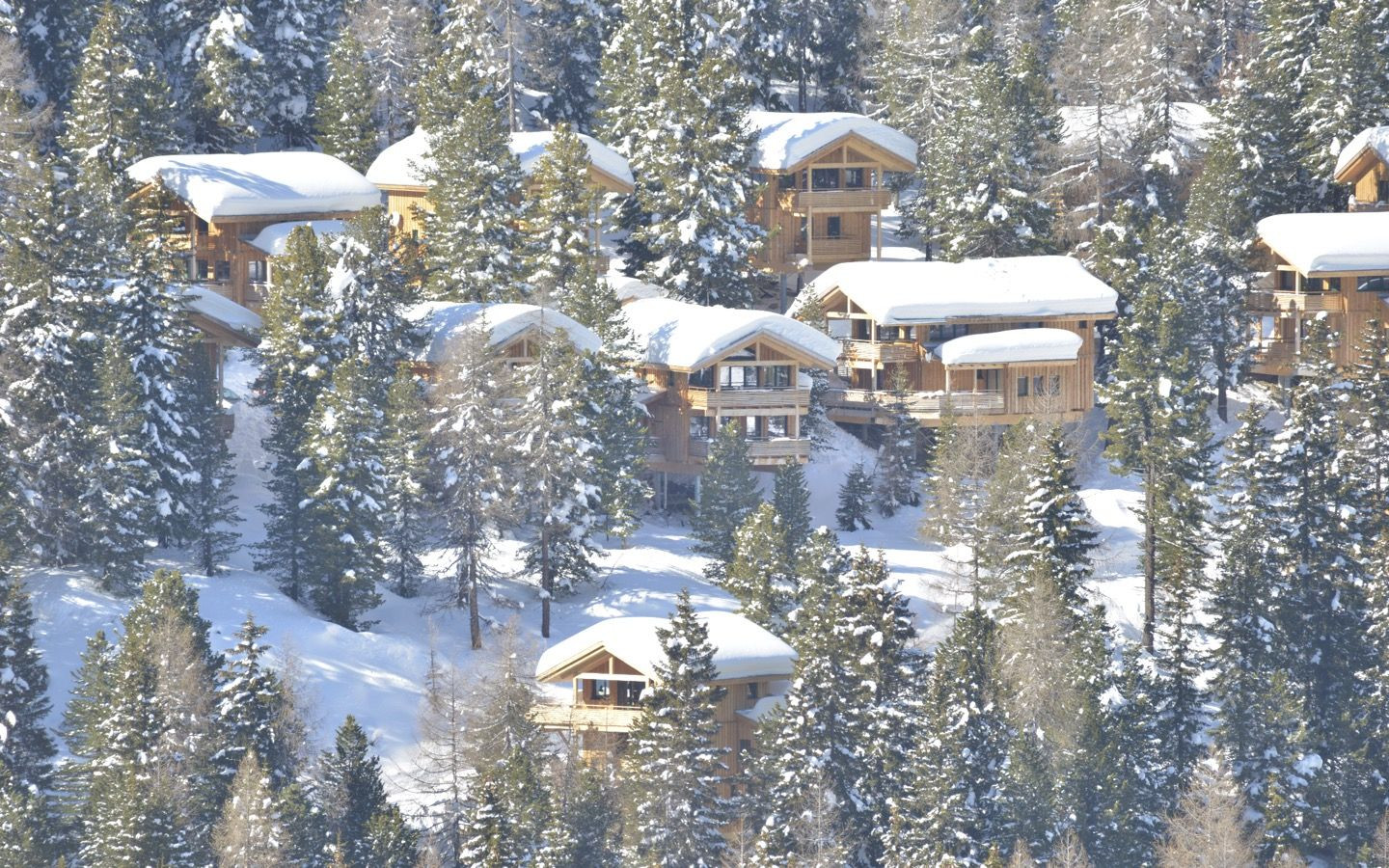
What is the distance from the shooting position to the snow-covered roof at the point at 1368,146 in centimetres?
9400

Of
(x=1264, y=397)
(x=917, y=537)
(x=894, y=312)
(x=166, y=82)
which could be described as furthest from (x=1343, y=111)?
(x=166, y=82)

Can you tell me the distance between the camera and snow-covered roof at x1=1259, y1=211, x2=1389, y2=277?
298 ft

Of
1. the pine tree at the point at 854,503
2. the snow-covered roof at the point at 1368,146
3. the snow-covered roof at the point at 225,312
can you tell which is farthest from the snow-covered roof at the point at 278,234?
the snow-covered roof at the point at 1368,146

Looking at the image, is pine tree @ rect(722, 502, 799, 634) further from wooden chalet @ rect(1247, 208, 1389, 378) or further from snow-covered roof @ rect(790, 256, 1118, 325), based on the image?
wooden chalet @ rect(1247, 208, 1389, 378)

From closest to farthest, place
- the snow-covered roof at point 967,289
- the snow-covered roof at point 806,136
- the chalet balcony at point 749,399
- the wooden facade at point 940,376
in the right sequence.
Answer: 1. the chalet balcony at point 749,399
2. the wooden facade at point 940,376
3. the snow-covered roof at point 967,289
4. the snow-covered roof at point 806,136

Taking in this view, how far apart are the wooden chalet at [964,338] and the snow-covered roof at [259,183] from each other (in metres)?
17.1

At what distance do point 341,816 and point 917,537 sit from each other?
79.8 feet

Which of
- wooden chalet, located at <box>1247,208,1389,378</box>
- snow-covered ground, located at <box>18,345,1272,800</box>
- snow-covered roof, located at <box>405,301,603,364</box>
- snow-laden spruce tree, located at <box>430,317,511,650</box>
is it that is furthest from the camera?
wooden chalet, located at <box>1247,208,1389,378</box>

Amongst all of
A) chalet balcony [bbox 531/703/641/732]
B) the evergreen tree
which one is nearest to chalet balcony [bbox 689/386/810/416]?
the evergreen tree

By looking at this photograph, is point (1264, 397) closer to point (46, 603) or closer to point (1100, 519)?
point (1100, 519)

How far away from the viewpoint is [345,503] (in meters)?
73.2

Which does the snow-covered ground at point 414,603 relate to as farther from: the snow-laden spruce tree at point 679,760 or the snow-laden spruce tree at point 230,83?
the snow-laden spruce tree at point 230,83

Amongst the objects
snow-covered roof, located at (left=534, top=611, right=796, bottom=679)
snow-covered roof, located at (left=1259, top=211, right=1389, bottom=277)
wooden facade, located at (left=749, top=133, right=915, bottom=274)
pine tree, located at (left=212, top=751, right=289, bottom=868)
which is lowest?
pine tree, located at (left=212, top=751, right=289, bottom=868)

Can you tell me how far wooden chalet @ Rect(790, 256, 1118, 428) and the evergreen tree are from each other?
68.6 ft
